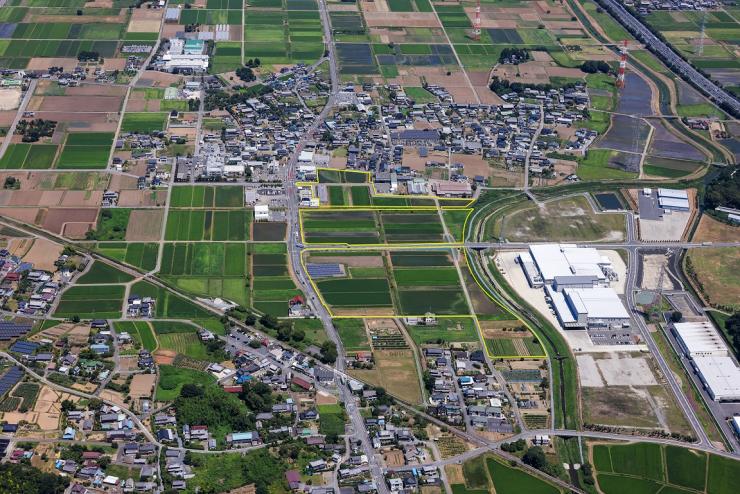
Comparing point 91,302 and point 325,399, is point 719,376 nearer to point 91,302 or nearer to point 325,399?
point 325,399

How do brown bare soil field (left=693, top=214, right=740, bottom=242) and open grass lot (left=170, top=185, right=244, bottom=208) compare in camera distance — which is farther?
open grass lot (left=170, top=185, right=244, bottom=208)

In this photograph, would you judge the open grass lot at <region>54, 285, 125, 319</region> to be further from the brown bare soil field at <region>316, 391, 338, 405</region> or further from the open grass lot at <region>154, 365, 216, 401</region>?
the brown bare soil field at <region>316, 391, 338, 405</region>

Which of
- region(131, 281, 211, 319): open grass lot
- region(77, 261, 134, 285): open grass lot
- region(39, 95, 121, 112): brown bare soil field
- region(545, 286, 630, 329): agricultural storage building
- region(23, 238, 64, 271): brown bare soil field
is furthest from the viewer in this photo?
region(39, 95, 121, 112): brown bare soil field

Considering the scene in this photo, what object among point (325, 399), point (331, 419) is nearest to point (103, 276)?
point (325, 399)

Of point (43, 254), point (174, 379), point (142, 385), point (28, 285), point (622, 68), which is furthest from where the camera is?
point (622, 68)

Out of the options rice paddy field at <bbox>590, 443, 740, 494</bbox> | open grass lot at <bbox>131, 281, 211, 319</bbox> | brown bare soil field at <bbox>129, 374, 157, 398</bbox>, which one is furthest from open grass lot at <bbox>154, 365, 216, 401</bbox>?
rice paddy field at <bbox>590, 443, 740, 494</bbox>
